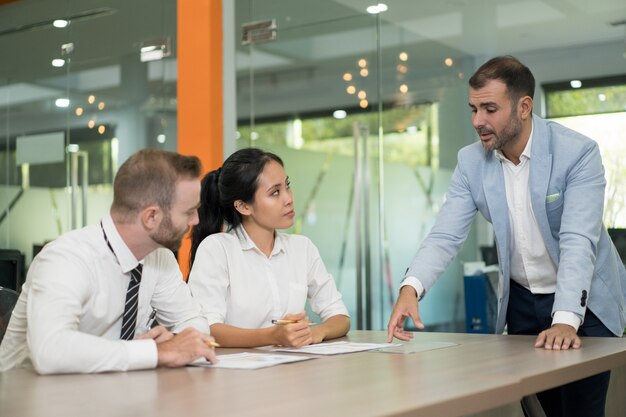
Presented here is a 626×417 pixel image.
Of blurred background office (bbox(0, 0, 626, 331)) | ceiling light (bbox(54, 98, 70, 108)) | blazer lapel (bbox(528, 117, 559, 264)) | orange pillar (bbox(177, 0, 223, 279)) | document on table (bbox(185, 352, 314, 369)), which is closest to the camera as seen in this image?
document on table (bbox(185, 352, 314, 369))

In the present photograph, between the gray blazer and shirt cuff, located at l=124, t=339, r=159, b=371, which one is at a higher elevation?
the gray blazer

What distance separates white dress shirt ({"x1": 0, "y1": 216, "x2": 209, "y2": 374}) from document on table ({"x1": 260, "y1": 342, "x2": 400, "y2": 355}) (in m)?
0.27

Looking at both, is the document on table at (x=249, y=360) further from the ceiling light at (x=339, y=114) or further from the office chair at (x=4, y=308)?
the ceiling light at (x=339, y=114)

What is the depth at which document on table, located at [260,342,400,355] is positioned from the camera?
2373mm

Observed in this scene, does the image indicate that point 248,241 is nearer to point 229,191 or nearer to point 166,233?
point 229,191

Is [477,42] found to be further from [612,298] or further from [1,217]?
[1,217]

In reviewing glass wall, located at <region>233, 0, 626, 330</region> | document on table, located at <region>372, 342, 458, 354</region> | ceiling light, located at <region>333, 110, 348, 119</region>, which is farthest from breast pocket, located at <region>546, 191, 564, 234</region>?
ceiling light, located at <region>333, 110, 348, 119</region>

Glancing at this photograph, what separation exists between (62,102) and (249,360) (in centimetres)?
504

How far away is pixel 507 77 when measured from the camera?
9.41 feet

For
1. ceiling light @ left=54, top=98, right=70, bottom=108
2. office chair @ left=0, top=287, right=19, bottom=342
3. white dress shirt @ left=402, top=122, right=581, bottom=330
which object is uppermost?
ceiling light @ left=54, top=98, right=70, bottom=108

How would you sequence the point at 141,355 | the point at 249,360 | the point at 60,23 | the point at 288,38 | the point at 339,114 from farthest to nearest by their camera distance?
the point at 60,23 → the point at 288,38 → the point at 339,114 → the point at 249,360 → the point at 141,355

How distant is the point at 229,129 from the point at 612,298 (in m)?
3.47

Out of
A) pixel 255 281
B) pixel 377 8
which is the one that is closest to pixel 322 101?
pixel 377 8

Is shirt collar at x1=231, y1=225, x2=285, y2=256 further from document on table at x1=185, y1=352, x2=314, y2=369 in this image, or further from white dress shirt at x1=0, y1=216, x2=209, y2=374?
document on table at x1=185, y1=352, x2=314, y2=369
